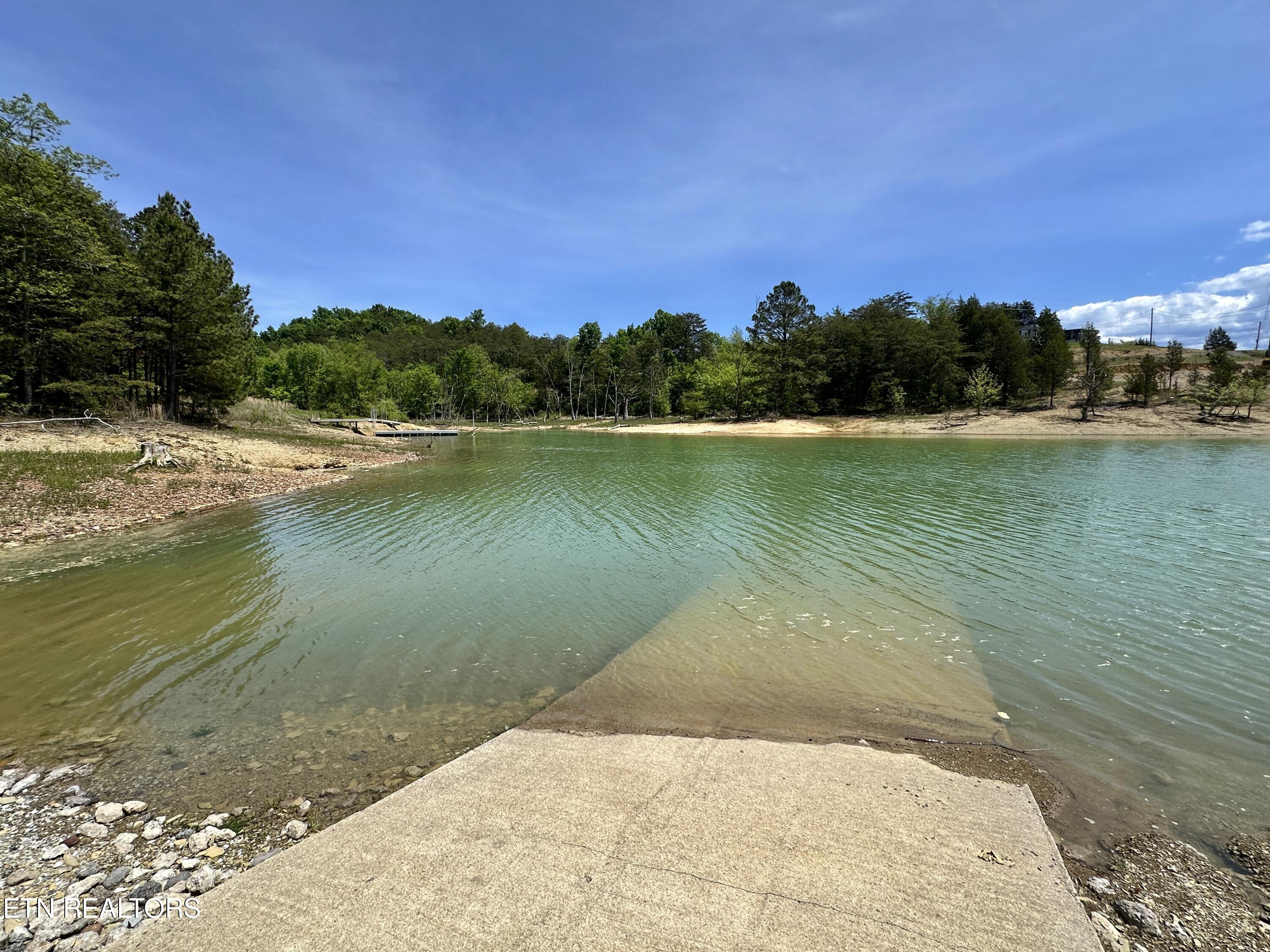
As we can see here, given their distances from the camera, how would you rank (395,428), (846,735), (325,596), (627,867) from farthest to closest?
(395,428) → (325,596) → (846,735) → (627,867)

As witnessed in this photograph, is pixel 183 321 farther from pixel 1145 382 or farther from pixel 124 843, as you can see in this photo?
pixel 1145 382

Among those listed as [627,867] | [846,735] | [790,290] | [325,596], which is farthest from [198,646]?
[790,290]

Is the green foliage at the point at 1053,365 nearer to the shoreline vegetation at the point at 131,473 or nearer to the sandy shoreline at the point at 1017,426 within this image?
the sandy shoreline at the point at 1017,426

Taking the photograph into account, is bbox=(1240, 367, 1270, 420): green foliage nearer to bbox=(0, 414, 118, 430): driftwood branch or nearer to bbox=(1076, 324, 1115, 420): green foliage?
bbox=(1076, 324, 1115, 420): green foliage

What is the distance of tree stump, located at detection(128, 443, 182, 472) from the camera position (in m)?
20.1

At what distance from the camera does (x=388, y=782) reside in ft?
15.8

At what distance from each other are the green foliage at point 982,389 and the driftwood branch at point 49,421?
78013 mm

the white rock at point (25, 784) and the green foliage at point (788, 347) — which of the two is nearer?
the white rock at point (25, 784)

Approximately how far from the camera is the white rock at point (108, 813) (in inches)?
164

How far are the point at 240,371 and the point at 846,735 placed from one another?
4248 cm

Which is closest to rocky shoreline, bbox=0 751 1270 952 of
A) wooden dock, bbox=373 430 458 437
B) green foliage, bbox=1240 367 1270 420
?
wooden dock, bbox=373 430 458 437

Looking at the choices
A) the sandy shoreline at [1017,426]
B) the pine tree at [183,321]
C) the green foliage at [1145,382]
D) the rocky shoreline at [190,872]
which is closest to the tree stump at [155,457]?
the pine tree at [183,321]

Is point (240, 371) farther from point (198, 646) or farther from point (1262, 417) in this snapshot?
point (1262, 417)

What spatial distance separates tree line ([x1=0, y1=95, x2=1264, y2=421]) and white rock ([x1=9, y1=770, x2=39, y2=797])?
26.2m
